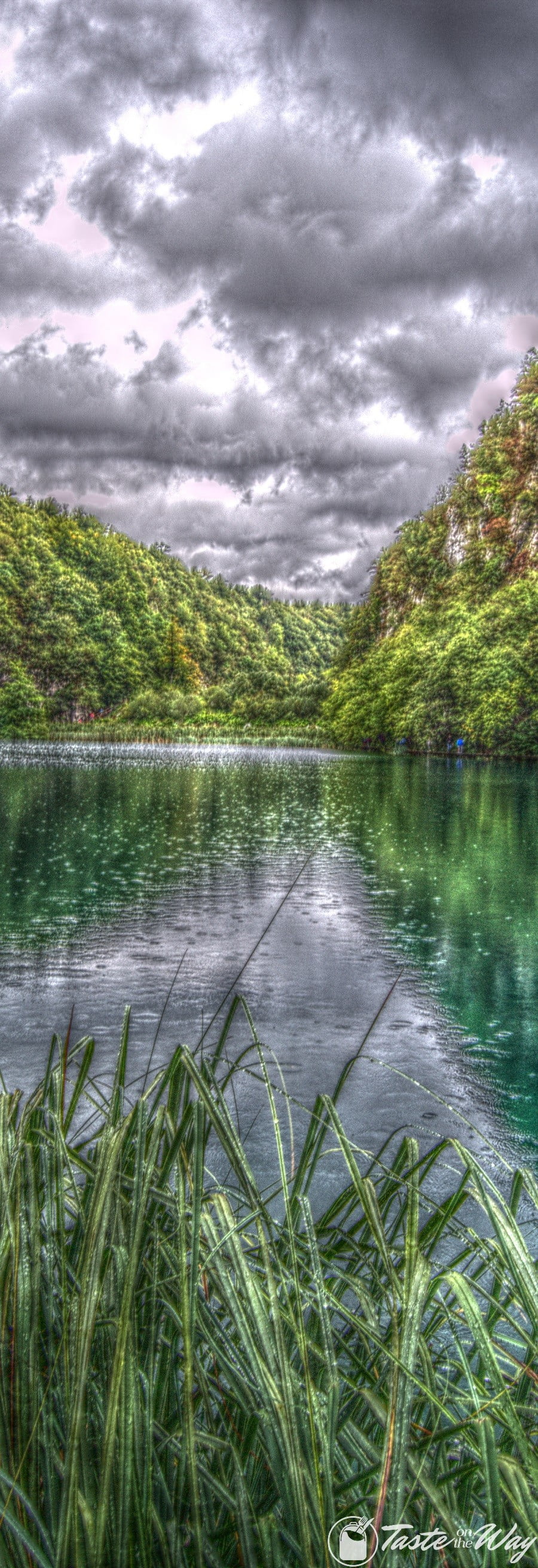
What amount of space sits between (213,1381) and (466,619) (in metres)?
43.8

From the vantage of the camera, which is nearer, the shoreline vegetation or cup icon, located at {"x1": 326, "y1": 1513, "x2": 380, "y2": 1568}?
Result: cup icon, located at {"x1": 326, "y1": 1513, "x2": 380, "y2": 1568}

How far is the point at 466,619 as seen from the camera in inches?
1698

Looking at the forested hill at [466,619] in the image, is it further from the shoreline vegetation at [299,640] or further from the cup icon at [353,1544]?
the cup icon at [353,1544]

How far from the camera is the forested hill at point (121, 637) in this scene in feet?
242

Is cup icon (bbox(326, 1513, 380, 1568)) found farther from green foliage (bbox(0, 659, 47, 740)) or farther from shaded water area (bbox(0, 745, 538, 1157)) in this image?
green foliage (bbox(0, 659, 47, 740))

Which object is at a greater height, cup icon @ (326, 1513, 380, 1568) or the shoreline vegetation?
the shoreline vegetation

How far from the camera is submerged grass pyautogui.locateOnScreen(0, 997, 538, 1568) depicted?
93 cm

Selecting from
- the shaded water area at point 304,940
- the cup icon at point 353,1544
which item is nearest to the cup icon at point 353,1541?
the cup icon at point 353,1544

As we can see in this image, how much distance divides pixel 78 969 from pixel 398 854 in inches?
257

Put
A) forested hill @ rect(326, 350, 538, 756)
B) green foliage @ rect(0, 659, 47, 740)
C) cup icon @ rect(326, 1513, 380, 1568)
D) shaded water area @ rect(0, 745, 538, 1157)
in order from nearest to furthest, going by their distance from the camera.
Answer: cup icon @ rect(326, 1513, 380, 1568)
shaded water area @ rect(0, 745, 538, 1157)
forested hill @ rect(326, 350, 538, 756)
green foliage @ rect(0, 659, 47, 740)

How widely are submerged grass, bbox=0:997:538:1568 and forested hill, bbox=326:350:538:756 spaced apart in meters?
37.2

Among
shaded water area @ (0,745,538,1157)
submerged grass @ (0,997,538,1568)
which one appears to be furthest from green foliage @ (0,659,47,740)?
submerged grass @ (0,997,538,1568)

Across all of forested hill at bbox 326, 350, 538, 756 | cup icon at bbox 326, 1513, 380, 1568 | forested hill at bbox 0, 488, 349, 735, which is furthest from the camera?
forested hill at bbox 0, 488, 349, 735

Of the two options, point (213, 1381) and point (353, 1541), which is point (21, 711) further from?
point (353, 1541)
